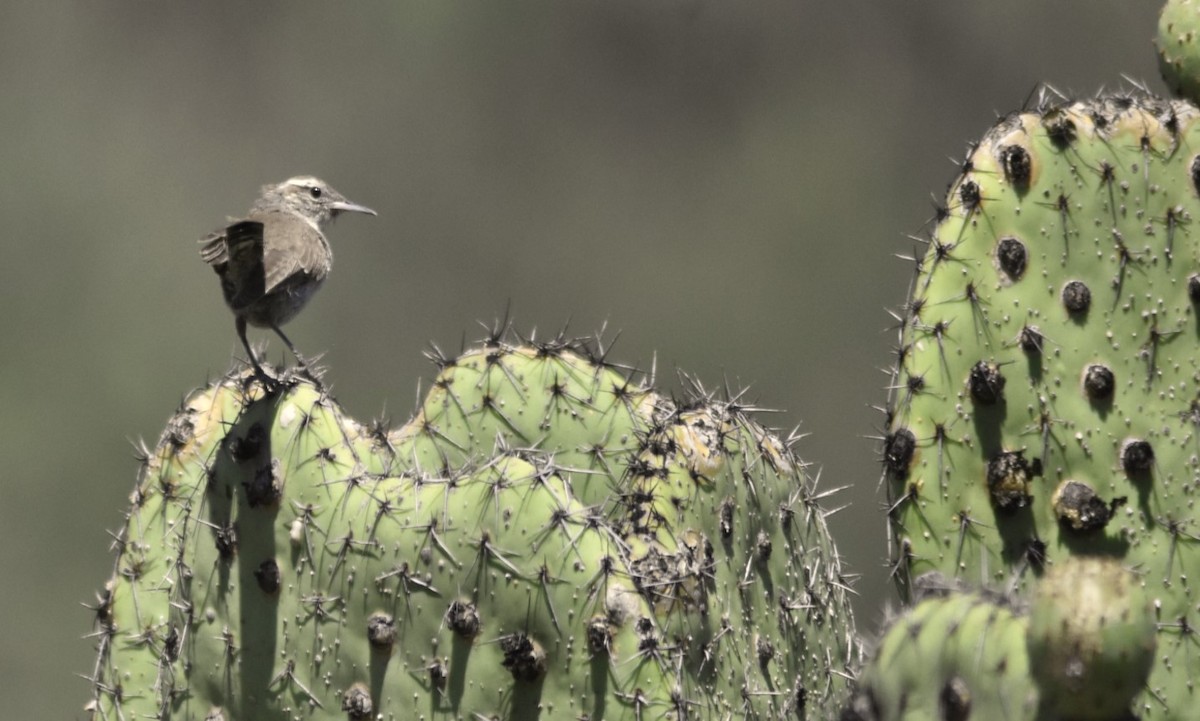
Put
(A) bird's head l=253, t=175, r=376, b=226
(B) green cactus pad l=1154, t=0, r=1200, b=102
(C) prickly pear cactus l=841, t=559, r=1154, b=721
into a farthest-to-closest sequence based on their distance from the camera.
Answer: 1. (A) bird's head l=253, t=175, r=376, b=226
2. (B) green cactus pad l=1154, t=0, r=1200, b=102
3. (C) prickly pear cactus l=841, t=559, r=1154, b=721

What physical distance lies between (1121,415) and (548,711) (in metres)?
1.08

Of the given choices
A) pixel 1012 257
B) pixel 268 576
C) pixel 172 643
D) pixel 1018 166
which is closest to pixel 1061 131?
pixel 1018 166

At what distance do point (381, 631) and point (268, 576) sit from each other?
0.86ft

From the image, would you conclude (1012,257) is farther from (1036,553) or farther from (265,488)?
(265,488)

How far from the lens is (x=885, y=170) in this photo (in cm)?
1241

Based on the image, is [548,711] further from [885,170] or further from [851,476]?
[885,170]

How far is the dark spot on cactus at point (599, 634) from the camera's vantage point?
107 inches

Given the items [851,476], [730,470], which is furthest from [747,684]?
[851,476]

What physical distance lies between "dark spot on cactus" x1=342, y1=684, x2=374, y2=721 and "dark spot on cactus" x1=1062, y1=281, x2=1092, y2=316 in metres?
1.33

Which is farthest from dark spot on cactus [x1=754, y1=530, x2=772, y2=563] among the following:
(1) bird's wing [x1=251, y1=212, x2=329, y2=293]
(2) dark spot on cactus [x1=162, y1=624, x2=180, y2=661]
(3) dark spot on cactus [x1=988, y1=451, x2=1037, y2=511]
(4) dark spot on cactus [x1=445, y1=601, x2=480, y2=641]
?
(1) bird's wing [x1=251, y1=212, x2=329, y2=293]

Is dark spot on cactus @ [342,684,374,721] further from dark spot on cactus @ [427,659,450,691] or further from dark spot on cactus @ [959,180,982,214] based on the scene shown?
dark spot on cactus @ [959,180,982,214]

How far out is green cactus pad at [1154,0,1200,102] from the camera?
3.34 m

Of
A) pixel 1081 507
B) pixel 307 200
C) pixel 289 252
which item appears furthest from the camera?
pixel 307 200

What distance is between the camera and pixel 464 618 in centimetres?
275
